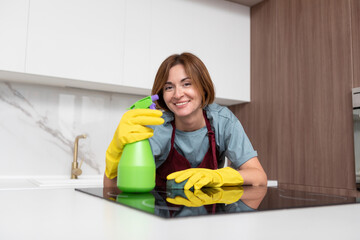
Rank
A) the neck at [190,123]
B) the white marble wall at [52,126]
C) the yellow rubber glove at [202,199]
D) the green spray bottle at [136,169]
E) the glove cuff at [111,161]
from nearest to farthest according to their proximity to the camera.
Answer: the yellow rubber glove at [202,199], the green spray bottle at [136,169], the glove cuff at [111,161], the neck at [190,123], the white marble wall at [52,126]

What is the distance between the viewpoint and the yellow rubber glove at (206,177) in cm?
80

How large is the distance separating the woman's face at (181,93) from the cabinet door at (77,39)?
77 cm

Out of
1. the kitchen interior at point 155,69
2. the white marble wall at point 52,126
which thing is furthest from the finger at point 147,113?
the white marble wall at point 52,126

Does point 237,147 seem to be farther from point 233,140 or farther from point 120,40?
point 120,40

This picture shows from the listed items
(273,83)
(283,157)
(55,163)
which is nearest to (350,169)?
(283,157)

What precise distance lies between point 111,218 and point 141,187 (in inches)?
11.1

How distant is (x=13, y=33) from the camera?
5.53 ft

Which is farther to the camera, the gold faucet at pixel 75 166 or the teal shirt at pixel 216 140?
the gold faucet at pixel 75 166

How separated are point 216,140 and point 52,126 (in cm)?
119

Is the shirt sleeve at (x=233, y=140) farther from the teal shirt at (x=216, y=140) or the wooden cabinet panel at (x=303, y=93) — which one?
the wooden cabinet panel at (x=303, y=93)

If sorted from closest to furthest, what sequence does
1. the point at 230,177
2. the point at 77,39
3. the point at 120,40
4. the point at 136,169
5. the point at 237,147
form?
the point at 136,169 < the point at 230,177 < the point at 237,147 < the point at 77,39 < the point at 120,40

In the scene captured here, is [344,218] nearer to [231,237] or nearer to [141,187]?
[231,237]

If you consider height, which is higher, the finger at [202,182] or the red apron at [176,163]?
the red apron at [176,163]

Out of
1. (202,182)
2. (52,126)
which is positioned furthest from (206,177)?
(52,126)
